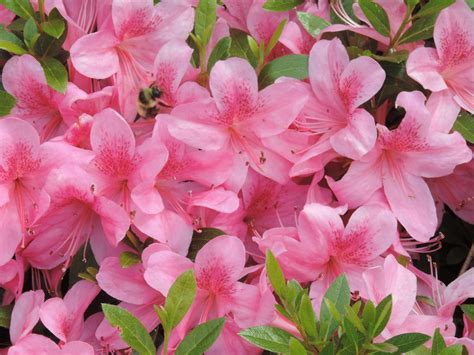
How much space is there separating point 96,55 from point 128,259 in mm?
387

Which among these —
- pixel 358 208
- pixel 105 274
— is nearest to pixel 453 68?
pixel 358 208

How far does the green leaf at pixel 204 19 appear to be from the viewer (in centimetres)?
167

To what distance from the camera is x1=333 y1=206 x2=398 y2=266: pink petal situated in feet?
5.00

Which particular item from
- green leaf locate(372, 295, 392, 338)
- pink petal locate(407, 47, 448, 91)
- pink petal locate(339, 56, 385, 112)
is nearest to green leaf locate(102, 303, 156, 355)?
green leaf locate(372, 295, 392, 338)

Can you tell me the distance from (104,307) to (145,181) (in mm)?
254

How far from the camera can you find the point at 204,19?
5.52 feet

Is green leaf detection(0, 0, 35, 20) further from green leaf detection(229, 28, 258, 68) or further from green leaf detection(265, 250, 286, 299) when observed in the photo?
green leaf detection(265, 250, 286, 299)

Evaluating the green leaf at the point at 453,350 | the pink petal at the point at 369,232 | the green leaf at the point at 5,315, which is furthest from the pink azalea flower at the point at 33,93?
the green leaf at the point at 453,350

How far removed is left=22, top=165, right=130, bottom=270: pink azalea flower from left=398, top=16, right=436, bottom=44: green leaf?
26.0 inches

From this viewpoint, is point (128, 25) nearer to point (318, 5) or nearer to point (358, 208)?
point (318, 5)

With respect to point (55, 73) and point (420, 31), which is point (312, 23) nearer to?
point (420, 31)

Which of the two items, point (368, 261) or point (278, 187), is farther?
point (278, 187)

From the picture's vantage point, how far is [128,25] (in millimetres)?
1644

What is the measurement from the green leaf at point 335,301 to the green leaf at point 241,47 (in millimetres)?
526
